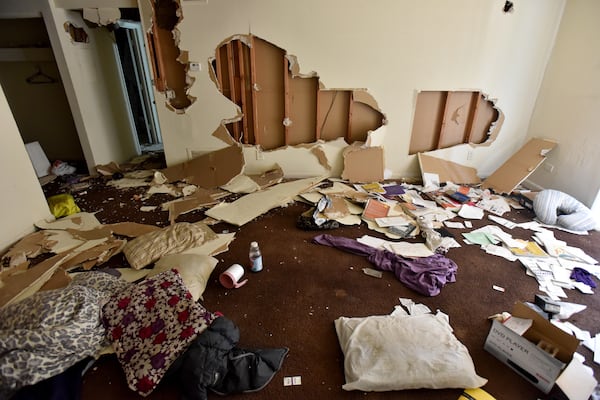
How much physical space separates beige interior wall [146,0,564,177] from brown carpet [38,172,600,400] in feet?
5.31

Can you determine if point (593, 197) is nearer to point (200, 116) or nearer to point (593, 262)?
point (593, 262)

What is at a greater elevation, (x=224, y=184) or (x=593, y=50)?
(x=593, y=50)

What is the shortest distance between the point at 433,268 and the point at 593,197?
2.35 metres

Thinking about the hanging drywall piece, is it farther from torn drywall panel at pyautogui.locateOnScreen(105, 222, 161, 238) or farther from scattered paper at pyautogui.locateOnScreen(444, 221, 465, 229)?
scattered paper at pyautogui.locateOnScreen(444, 221, 465, 229)

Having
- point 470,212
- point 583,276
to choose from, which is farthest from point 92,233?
point 583,276

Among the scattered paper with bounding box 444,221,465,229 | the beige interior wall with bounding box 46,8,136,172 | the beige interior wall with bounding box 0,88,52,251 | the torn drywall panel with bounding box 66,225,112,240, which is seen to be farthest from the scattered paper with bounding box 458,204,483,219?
the beige interior wall with bounding box 46,8,136,172

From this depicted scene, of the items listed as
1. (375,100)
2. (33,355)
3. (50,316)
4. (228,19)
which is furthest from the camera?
(375,100)

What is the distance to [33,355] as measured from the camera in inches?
58.9

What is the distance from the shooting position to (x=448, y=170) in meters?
4.30

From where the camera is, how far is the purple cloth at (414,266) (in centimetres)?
236

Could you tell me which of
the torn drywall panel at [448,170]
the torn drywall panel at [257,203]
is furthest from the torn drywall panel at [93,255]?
the torn drywall panel at [448,170]

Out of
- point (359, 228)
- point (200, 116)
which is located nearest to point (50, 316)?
point (359, 228)

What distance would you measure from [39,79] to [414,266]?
5.54 metres

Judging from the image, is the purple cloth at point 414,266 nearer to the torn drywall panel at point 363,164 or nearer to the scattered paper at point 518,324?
the scattered paper at point 518,324
